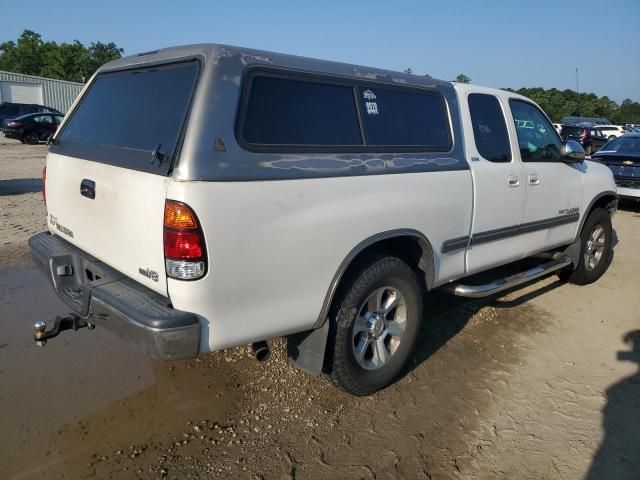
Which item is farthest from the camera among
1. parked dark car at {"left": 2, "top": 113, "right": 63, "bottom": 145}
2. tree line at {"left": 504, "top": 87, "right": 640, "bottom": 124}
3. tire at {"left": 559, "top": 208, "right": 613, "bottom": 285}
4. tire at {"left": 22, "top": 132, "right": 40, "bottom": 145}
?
tree line at {"left": 504, "top": 87, "right": 640, "bottom": 124}

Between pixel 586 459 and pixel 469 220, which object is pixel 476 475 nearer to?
pixel 586 459

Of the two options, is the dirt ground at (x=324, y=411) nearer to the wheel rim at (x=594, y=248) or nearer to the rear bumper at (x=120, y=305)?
the rear bumper at (x=120, y=305)

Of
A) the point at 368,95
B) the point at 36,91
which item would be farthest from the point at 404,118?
the point at 36,91

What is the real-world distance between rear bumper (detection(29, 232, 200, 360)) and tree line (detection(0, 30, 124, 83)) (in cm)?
5413

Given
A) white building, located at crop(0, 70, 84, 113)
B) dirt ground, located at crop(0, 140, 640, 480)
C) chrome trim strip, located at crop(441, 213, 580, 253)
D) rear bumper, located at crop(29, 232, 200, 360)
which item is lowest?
dirt ground, located at crop(0, 140, 640, 480)

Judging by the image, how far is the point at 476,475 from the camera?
2760mm

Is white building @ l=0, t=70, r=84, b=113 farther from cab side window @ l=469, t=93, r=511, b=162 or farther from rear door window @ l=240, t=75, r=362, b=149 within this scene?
rear door window @ l=240, t=75, r=362, b=149

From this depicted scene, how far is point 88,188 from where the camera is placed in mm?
3068

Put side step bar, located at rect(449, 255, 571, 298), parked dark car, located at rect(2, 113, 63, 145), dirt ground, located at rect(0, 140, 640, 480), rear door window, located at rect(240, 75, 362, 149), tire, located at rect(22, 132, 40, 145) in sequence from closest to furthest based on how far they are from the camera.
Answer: rear door window, located at rect(240, 75, 362, 149) → dirt ground, located at rect(0, 140, 640, 480) → side step bar, located at rect(449, 255, 571, 298) → parked dark car, located at rect(2, 113, 63, 145) → tire, located at rect(22, 132, 40, 145)

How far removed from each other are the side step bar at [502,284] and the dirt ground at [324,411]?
0.51m

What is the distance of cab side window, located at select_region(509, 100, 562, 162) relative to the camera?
14.9 feet

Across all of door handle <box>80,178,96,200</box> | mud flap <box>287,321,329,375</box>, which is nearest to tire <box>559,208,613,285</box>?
mud flap <box>287,321,329,375</box>

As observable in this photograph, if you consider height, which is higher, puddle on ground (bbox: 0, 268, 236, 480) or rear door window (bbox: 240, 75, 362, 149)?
rear door window (bbox: 240, 75, 362, 149)

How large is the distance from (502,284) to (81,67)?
59.8 metres
